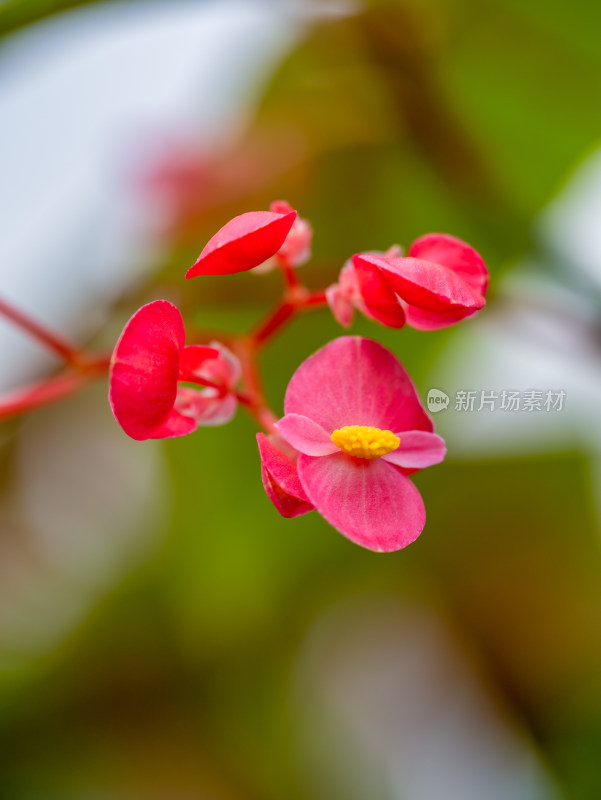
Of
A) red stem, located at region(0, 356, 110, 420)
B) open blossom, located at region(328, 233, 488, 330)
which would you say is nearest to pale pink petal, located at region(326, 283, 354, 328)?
open blossom, located at region(328, 233, 488, 330)

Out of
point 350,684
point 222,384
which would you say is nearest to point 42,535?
point 350,684

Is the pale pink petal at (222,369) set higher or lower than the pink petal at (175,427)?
higher

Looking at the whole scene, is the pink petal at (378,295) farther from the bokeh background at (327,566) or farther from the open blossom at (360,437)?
the bokeh background at (327,566)

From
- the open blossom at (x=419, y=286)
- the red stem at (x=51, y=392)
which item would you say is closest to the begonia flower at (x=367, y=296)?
the open blossom at (x=419, y=286)

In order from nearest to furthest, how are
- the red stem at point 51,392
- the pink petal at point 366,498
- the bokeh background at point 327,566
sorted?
the pink petal at point 366,498, the red stem at point 51,392, the bokeh background at point 327,566

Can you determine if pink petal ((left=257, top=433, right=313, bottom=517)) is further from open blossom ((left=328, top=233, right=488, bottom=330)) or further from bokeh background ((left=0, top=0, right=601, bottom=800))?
bokeh background ((left=0, top=0, right=601, bottom=800))

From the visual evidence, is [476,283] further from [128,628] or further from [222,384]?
[128,628]

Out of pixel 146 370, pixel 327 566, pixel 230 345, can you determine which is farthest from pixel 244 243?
pixel 327 566
